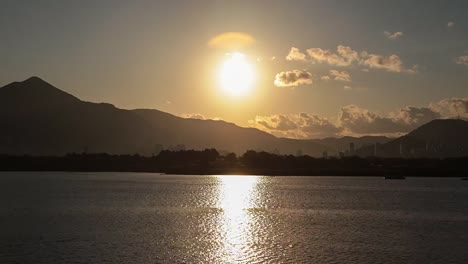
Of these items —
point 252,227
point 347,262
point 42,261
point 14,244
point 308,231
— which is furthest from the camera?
point 252,227

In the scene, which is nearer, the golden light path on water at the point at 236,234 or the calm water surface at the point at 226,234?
the calm water surface at the point at 226,234

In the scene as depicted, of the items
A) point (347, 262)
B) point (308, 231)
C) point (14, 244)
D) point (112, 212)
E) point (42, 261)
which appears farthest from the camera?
point (112, 212)

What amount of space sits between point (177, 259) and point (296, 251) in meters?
11.8

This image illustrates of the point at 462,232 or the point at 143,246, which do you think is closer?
the point at 143,246

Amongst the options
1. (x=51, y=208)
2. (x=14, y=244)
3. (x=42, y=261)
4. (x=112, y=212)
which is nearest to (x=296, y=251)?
Answer: (x=42, y=261)

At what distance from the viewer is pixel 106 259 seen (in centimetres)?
4384

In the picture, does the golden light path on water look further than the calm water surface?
Yes

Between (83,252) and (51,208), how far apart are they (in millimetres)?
46537

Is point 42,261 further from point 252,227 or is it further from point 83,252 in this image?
point 252,227

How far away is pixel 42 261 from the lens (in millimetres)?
41750

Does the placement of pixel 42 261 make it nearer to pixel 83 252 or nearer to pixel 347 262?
pixel 83 252

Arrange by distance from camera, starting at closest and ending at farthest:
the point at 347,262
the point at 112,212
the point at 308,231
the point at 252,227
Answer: the point at 347,262 < the point at 308,231 < the point at 252,227 < the point at 112,212

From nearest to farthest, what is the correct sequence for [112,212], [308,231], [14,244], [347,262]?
[347,262] → [14,244] → [308,231] → [112,212]

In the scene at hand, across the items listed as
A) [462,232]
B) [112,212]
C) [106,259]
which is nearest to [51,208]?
[112,212]
